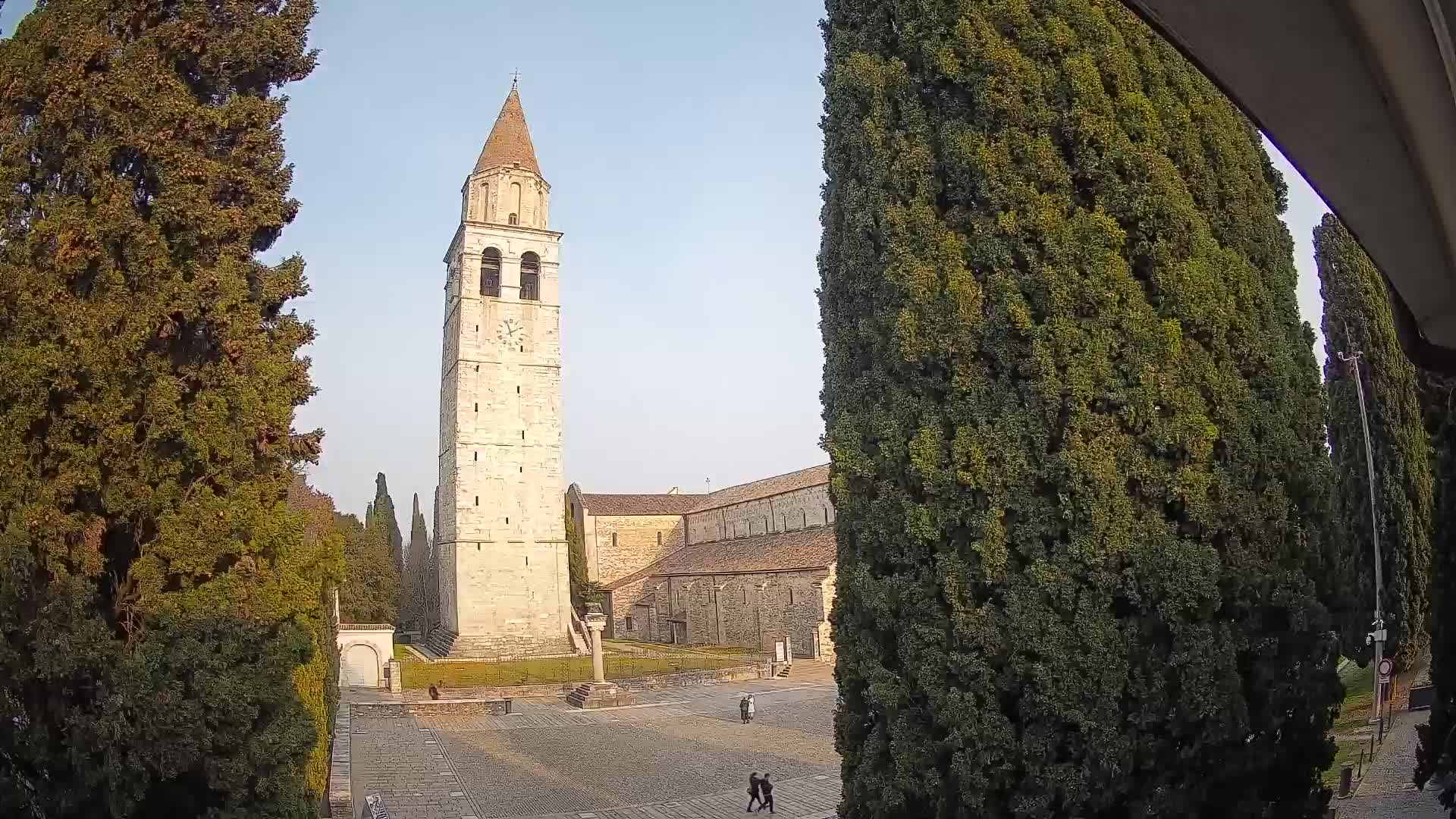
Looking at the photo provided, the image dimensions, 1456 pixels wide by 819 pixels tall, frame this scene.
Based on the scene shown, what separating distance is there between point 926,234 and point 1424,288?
421 centimetres

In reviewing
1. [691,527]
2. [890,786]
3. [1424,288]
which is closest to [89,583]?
[890,786]

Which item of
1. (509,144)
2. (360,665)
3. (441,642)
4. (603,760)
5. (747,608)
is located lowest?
(603,760)

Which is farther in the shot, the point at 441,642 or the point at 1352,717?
the point at 441,642

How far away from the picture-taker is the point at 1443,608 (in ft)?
35.9

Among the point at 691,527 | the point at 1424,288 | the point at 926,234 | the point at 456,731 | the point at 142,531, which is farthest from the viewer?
the point at 691,527

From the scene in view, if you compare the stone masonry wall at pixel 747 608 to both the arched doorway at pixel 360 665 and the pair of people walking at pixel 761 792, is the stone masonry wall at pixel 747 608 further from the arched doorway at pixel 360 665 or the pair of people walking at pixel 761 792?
the pair of people walking at pixel 761 792

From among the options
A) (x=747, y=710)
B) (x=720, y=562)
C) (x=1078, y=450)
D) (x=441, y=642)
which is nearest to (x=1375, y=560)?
(x=747, y=710)

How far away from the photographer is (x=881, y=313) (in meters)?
6.95

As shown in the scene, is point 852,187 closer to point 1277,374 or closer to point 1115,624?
point 1277,374

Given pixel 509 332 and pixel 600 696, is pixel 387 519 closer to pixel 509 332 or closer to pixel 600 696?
pixel 509 332

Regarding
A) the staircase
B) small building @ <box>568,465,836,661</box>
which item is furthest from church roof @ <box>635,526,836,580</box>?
the staircase

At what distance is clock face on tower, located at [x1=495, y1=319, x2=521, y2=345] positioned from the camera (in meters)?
38.4

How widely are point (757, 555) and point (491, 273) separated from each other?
1805 centimetres

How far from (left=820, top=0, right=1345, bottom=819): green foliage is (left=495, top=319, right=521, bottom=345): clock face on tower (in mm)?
33089
